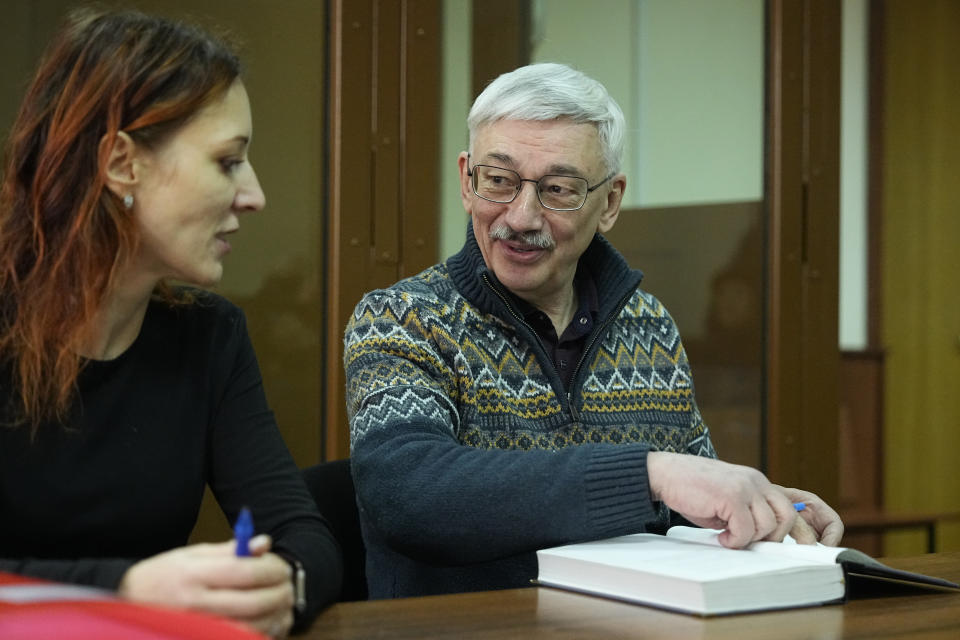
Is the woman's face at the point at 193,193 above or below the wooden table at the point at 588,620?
above

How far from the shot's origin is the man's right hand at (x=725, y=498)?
1479mm

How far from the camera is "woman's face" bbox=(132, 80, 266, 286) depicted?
1.49m

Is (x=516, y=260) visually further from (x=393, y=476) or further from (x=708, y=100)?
(x=708, y=100)

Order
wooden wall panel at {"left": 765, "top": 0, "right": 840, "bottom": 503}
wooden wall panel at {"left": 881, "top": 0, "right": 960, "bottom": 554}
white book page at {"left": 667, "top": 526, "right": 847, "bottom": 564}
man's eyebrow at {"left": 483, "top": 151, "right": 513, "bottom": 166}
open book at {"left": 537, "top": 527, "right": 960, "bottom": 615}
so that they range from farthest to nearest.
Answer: wooden wall panel at {"left": 881, "top": 0, "right": 960, "bottom": 554} < wooden wall panel at {"left": 765, "top": 0, "right": 840, "bottom": 503} < man's eyebrow at {"left": 483, "top": 151, "right": 513, "bottom": 166} < white book page at {"left": 667, "top": 526, "right": 847, "bottom": 564} < open book at {"left": 537, "top": 527, "right": 960, "bottom": 615}

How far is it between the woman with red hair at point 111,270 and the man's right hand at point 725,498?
445 millimetres

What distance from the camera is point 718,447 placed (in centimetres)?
373

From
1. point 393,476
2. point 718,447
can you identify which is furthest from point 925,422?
point 393,476

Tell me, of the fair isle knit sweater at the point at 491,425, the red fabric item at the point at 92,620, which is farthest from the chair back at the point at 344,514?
the red fabric item at the point at 92,620

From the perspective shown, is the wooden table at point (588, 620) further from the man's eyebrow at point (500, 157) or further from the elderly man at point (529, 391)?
the man's eyebrow at point (500, 157)

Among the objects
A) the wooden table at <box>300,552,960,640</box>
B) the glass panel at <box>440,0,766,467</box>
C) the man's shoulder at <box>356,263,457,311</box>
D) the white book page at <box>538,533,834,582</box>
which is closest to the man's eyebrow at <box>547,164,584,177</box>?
the man's shoulder at <box>356,263,457,311</box>

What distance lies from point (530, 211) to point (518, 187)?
50 mm

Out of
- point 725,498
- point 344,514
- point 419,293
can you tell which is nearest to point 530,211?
point 419,293

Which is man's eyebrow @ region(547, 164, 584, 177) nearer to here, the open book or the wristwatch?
the open book

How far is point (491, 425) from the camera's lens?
189cm
